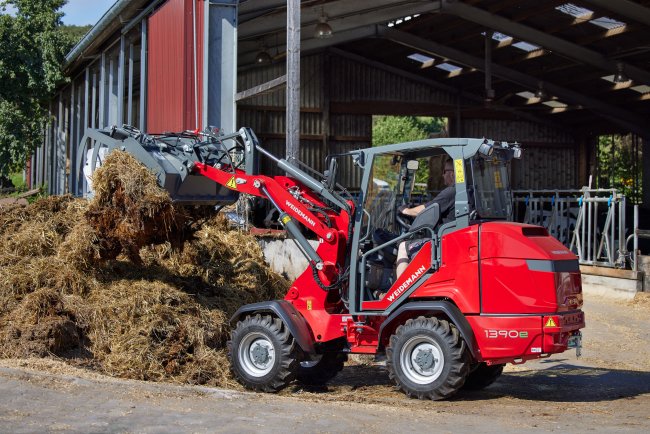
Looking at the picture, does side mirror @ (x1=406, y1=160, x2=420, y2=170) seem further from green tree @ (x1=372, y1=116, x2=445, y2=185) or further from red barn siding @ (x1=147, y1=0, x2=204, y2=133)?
green tree @ (x1=372, y1=116, x2=445, y2=185)

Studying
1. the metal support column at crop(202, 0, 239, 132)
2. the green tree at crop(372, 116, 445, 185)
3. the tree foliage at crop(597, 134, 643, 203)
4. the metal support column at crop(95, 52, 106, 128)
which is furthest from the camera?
the green tree at crop(372, 116, 445, 185)

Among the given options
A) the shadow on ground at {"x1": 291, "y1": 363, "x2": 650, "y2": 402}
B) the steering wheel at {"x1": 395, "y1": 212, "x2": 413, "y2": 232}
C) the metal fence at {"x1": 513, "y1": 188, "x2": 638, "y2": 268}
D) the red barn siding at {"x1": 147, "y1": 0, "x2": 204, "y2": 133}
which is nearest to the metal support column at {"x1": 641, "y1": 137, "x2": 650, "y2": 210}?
the metal fence at {"x1": 513, "y1": 188, "x2": 638, "y2": 268}

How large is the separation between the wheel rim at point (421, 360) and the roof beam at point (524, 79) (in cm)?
1867

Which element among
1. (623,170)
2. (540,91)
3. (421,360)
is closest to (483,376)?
(421,360)

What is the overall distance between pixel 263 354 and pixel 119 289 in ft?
7.07

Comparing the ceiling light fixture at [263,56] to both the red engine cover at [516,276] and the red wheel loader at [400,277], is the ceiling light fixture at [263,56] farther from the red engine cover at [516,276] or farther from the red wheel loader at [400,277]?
the red engine cover at [516,276]

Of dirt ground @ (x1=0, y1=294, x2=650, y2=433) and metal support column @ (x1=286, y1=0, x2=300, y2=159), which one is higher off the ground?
metal support column @ (x1=286, y1=0, x2=300, y2=159)

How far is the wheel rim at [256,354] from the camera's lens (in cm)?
948

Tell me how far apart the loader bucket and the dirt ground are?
217cm

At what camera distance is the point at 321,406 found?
8305 mm

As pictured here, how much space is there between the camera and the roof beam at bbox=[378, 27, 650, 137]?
2669 centimetres

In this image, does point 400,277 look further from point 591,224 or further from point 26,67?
point 26,67

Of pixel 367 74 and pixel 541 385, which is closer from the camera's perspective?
pixel 541 385

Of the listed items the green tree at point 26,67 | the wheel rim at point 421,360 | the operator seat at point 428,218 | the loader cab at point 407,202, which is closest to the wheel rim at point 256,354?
the loader cab at point 407,202
